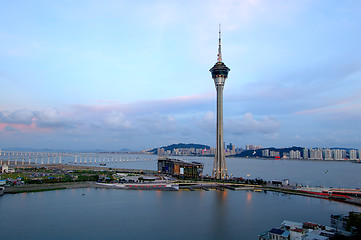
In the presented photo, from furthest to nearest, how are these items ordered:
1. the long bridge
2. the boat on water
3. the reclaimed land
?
the long bridge < the boat on water < the reclaimed land

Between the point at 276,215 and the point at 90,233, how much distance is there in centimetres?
1250

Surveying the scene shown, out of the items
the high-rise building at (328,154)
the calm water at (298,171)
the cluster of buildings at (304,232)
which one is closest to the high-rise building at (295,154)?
the high-rise building at (328,154)

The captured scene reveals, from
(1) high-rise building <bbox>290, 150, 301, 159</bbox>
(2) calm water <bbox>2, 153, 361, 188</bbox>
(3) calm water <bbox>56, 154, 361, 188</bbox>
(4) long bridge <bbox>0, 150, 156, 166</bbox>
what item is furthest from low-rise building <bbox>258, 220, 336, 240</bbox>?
(1) high-rise building <bbox>290, 150, 301, 159</bbox>

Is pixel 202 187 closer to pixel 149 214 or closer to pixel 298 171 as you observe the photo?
pixel 149 214

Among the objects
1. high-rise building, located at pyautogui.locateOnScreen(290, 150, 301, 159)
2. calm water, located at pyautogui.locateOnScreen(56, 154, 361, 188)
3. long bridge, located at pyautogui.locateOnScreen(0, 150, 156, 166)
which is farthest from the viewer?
high-rise building, located at pyautogui.locateOnScreen(290, 150, 301, 159)

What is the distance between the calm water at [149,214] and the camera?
14.4 metres

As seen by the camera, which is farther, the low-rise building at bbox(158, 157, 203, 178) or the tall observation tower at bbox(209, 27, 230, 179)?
the tall observation tower at bbox(209, 27, 230, 179)

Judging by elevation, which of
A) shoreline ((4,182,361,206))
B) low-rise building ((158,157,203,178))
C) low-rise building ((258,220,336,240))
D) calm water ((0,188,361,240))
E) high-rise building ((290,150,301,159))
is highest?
high-rise building ((290,150,301,159))

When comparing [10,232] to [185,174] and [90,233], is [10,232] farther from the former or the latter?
[185,174]

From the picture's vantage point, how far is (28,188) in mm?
27344

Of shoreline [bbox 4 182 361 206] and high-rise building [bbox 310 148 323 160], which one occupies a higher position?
high-rise building [bbox 310 148 323 160]

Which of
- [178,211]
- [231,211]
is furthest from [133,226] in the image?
[231,211]

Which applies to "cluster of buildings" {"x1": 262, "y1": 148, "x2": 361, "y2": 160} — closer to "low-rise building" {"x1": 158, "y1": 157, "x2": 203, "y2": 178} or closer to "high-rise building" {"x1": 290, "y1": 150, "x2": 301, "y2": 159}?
"high-rise building" {"x1": 290, "y1": 150, "x2": 301, "y2": 159}

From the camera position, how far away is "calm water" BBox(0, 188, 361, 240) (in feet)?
47.3
